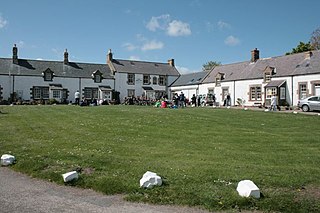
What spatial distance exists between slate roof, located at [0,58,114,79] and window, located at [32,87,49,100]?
7.42ft

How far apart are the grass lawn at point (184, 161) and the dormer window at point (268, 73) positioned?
2747 cm

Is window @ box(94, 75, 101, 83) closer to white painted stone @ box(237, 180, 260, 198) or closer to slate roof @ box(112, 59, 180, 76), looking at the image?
slate roof @ box(112, 59, 180, 76)

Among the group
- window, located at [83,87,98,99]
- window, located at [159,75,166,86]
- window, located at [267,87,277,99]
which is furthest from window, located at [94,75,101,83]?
window, located at [267,87,277,99]

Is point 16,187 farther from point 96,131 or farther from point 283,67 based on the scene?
point 283,67

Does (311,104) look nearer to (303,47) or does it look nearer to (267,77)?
(267,77)

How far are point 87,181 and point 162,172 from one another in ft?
5.54

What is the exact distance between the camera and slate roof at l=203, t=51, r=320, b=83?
122 feet

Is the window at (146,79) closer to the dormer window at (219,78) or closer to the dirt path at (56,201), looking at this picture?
the dormer window at (219,78)

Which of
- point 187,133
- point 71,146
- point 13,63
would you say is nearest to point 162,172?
point 71,146

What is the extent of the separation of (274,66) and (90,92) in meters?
28.1

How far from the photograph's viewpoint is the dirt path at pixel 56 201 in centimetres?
571

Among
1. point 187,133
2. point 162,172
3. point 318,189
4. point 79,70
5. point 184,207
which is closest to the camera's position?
point 184,207

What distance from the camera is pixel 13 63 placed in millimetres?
48594

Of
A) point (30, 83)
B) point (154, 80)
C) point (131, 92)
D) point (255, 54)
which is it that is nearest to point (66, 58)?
point (30, 83)
